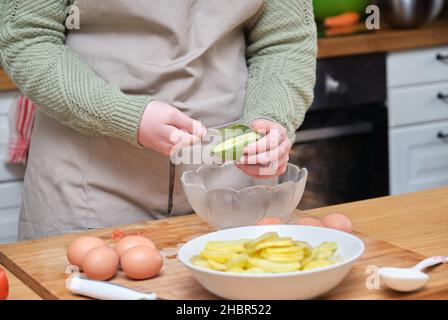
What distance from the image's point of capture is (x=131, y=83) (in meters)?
1.35

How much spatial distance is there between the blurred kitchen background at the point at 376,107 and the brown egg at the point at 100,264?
1494mm

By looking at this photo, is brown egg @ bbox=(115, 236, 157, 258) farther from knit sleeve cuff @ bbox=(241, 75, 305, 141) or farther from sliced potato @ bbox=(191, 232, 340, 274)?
knit sleeve cuff @ bbox=(241, 75, 305, 141)

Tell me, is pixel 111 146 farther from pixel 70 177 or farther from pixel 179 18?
pixel 179 18

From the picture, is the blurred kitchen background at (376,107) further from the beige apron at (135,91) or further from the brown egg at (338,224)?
the brown egg at (338,224)

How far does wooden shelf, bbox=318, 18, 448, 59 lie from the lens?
245 cm

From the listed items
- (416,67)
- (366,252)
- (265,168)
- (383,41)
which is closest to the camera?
(366,252)

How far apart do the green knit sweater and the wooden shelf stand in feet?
3.34

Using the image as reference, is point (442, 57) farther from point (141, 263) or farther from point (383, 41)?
point (141, 263)

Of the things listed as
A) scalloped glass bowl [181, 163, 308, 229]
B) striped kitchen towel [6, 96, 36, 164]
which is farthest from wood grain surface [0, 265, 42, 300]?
striped kitchen towel [6, 96, 36, 164]

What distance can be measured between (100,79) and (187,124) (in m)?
0.18

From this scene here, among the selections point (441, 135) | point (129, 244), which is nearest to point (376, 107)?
point (441, 135)

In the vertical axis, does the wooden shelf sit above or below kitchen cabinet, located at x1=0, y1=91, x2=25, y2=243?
above

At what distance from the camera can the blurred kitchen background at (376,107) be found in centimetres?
250

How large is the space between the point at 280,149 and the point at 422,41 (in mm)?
1560
